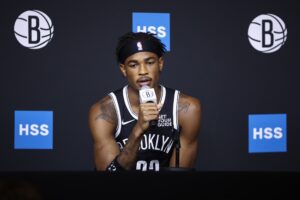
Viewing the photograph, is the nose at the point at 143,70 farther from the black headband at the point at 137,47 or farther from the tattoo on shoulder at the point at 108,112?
the tattoo on shoulder at the point at 108,112

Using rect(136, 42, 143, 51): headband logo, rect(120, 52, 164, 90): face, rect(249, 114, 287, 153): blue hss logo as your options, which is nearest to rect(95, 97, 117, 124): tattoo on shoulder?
rect(120, 52, 164, 90): face

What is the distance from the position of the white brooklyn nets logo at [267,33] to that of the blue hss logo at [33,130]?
1423 millimetres

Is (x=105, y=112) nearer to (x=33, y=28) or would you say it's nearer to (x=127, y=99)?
(x=127, y=99)

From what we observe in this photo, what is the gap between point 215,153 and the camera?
368 centimetres

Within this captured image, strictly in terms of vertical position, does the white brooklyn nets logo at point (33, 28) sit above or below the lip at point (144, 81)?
above

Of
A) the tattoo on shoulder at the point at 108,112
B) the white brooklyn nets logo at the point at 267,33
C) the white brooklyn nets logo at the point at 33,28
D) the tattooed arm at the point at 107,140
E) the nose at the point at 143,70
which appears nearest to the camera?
the tattooed arm at the point at 107,140

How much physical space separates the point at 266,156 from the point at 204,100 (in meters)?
0.57

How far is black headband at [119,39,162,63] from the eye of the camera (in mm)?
2721

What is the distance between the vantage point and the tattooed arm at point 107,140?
2517mm

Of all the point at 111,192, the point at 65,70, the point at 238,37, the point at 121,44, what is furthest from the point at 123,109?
the point at 111,192

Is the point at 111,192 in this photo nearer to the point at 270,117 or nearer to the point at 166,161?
the point at 166,161

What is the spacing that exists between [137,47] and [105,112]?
0.37 metres

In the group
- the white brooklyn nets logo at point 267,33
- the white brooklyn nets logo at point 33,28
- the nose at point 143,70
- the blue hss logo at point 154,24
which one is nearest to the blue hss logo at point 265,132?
the white brooklyn nets logo at point 267,33

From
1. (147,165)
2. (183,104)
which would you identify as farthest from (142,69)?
(147,165)
